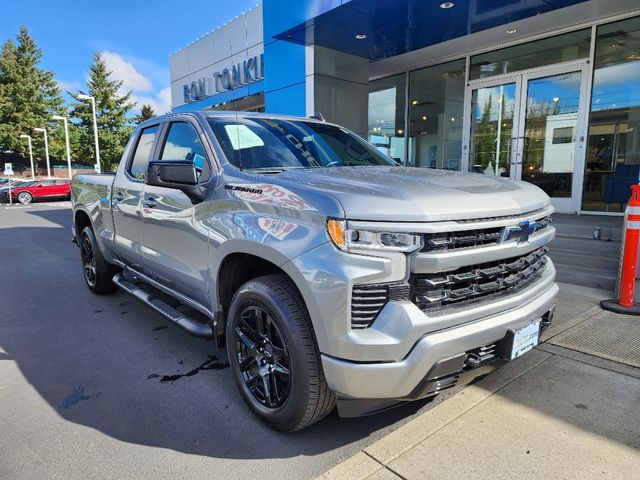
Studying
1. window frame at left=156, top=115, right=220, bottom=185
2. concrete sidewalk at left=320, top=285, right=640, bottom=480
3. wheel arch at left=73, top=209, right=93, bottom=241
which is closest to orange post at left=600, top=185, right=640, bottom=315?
concrete sidewalk at left=320, top=285, right=640, bottom=480

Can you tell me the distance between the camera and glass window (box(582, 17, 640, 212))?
7.82 metres

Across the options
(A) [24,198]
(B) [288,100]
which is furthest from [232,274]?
(A) [24,198]

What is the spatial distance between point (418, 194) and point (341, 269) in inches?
21.5

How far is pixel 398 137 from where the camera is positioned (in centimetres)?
1237

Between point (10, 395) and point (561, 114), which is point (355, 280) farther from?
point (561, 114)

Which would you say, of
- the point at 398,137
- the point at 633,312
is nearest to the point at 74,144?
the point at 398,137

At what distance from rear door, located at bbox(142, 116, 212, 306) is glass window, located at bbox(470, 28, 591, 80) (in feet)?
26.7

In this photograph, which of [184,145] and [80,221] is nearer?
[184,145]

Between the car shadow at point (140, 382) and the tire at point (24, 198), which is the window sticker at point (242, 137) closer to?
the car shadow at point (140, 382)

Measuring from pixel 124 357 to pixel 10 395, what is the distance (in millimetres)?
813

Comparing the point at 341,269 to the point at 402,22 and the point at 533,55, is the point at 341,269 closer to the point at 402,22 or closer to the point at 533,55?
the point at 402,22

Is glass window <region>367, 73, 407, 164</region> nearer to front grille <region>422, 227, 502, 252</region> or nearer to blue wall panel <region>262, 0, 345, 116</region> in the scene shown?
blue wall panel <region>262, 0, 345, 116</region>

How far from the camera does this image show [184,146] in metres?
3.51

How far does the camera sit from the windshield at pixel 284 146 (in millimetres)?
3059
